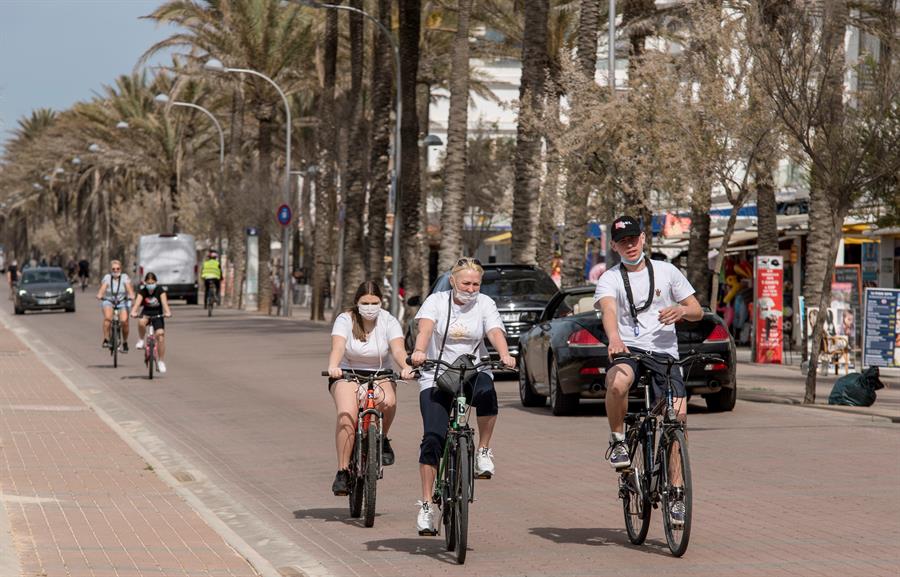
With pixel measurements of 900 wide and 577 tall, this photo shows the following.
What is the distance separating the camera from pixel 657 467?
354 inches

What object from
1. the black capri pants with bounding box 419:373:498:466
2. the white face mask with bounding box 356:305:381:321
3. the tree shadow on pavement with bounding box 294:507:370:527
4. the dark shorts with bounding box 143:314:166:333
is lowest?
the tree shadow on pavement with bounding box 294:507:370:527

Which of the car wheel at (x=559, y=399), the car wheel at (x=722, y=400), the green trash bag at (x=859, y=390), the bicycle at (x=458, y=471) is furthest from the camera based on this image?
the green trash bag at (x=859, y=390)

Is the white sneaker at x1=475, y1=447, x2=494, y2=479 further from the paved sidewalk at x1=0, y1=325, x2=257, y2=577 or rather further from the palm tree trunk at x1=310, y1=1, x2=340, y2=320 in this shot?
the palm tree trunk at x1=310, y1=1, x2=340, y2=320

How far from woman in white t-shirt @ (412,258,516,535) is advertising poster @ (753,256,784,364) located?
777 inches

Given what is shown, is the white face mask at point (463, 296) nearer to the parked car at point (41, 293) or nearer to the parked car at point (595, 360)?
the parked car at point (595, 360)

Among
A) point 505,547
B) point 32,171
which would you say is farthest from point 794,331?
point 32,171

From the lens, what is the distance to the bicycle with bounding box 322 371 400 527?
999cm

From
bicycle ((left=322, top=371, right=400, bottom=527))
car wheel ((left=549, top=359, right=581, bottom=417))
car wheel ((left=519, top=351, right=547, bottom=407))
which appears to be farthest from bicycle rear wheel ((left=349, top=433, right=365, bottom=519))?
car wheel ((left=519, top=351, right=547, bottom=407))

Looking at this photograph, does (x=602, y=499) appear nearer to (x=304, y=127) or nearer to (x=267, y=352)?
(x=267, y=352)

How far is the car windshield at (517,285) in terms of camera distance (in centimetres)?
2492

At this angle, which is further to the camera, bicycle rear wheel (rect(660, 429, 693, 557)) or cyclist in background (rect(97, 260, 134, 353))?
cyclist in background (rect(97, 260, 134, 353))

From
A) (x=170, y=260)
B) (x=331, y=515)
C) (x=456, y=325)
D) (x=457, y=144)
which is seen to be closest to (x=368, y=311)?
(x=456, y=325)

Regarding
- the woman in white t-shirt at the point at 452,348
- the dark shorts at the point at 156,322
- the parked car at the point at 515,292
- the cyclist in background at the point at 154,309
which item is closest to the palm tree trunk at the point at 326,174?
the parked car at the point at 515,292

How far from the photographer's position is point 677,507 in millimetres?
8727
